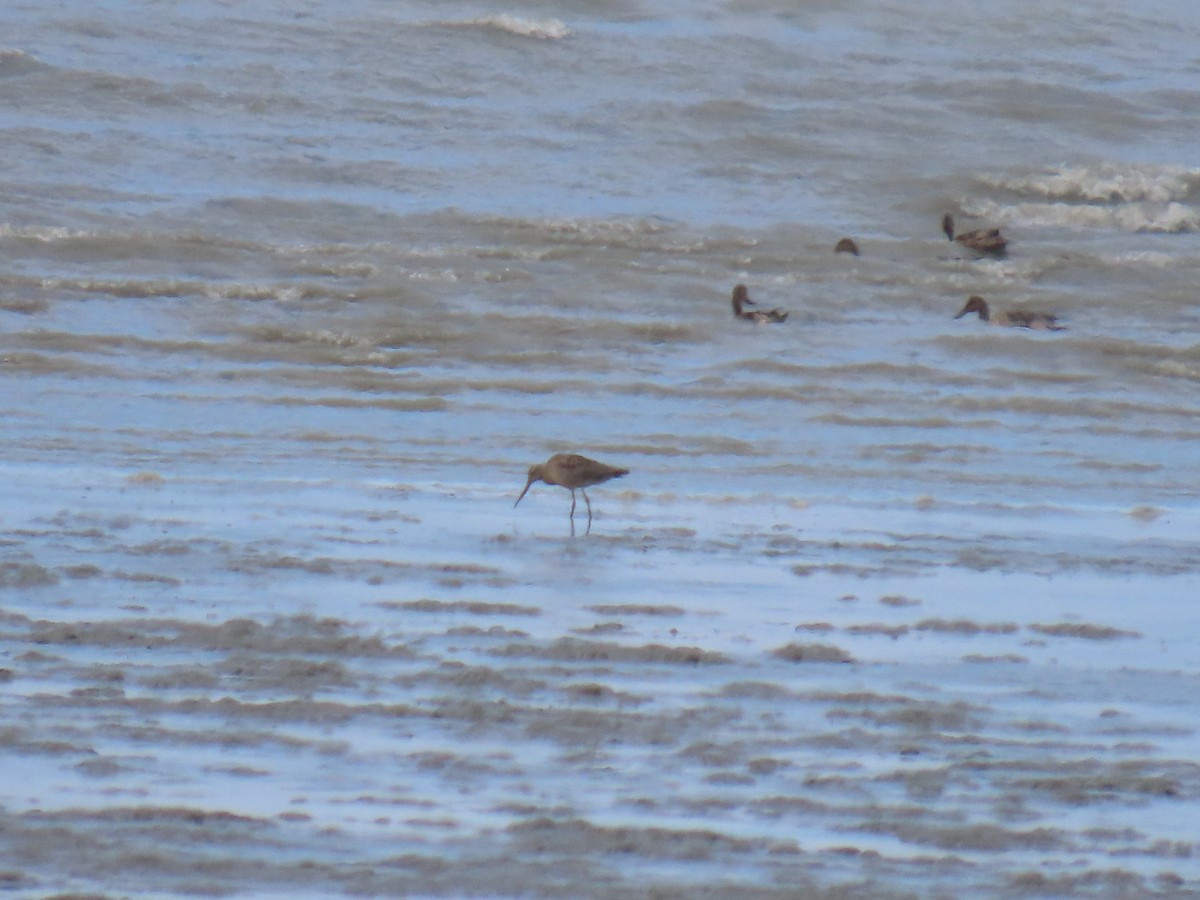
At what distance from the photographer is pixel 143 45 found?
21609 millimetres

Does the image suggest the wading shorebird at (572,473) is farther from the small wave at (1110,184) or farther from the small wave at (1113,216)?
the small wave at (1110,184)

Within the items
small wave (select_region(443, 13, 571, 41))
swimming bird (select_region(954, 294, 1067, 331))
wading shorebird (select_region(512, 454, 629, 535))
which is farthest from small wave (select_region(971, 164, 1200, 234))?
wading shorebird (select_region(512, 454, 629, 535))

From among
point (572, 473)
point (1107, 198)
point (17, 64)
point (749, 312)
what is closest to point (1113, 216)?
point (1107, 198)

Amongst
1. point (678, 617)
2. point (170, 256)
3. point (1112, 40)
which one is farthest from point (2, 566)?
point (1112, 40)

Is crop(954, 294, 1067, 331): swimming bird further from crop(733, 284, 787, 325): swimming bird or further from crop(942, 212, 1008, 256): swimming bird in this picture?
crop(942, 212, 1008, 256): swimming bird

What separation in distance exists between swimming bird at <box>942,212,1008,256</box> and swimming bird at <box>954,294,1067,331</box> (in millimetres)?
2135

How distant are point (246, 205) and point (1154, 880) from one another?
46.1 ft

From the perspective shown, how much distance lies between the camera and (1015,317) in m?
14.2

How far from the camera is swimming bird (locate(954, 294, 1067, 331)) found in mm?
14133

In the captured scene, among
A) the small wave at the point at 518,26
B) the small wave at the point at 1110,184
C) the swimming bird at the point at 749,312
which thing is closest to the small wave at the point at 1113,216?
the small wave at the point at 1110,184

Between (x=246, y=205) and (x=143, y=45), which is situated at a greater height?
(x=143, y=45)

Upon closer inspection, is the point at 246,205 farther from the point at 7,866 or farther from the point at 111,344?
the point at 7,866

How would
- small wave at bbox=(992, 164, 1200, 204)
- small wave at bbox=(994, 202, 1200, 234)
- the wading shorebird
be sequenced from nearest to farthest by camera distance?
the wading shorebird
small wave at bbox=(994, 202, 1200, 234)
small wave at bbox=(992, 164, 1200, 204)

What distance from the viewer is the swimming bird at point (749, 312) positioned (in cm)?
1373
